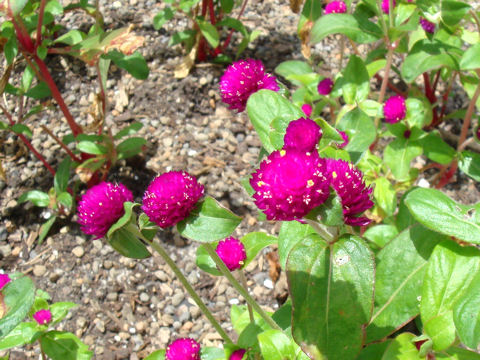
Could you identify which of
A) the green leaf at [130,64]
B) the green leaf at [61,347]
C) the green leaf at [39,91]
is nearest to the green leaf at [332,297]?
the green leaf at [61,347]

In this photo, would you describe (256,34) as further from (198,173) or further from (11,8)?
(11,8)

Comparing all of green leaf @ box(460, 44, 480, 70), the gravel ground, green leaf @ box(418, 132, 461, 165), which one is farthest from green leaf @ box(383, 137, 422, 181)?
the gravel ground

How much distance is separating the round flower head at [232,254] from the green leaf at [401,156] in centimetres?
88

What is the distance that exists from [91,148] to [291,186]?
1586 mm

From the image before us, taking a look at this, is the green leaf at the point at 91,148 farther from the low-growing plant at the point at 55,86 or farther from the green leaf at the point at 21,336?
the green leaf at the point at 21,336

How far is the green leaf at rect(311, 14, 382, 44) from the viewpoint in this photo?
6.64 ft

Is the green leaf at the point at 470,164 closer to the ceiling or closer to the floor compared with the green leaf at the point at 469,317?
closer to the floor

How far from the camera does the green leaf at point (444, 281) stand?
128 centimetres

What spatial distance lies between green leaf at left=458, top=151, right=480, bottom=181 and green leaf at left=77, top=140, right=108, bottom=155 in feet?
5.13

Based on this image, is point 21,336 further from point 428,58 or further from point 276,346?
point 428,58

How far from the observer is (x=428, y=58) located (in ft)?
6.84

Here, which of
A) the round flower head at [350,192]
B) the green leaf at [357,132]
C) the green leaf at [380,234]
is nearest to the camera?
the round flower head at [350,192]

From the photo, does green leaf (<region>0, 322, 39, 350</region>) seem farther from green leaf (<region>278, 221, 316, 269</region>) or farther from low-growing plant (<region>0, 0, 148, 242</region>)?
green leaf (<region>278, 221, 316, 269</region>)

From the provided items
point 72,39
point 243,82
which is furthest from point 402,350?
point 72,39
